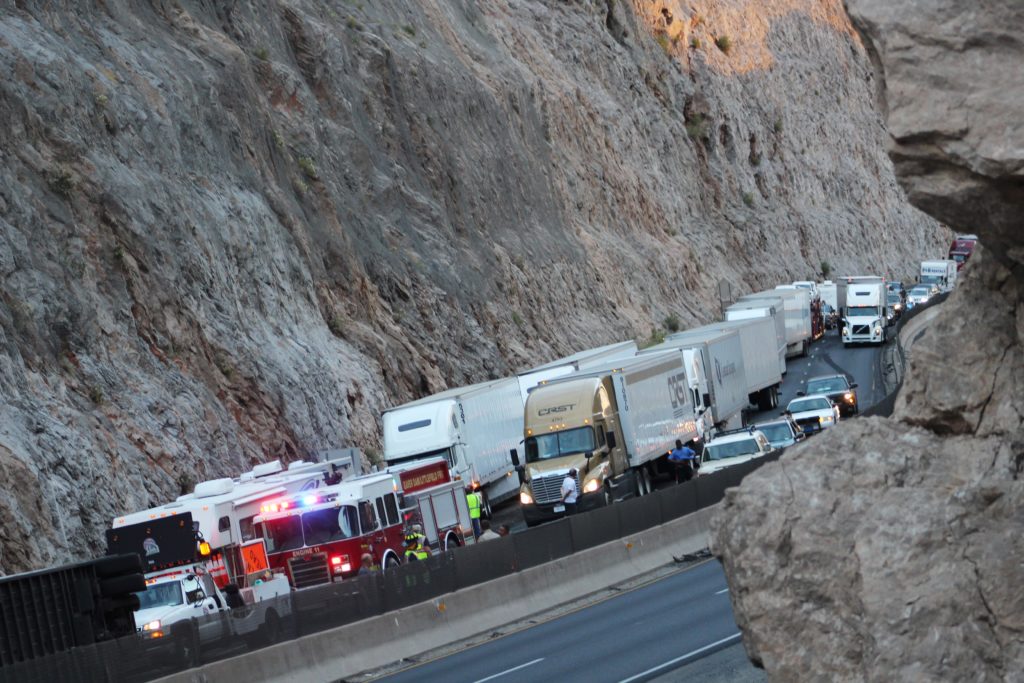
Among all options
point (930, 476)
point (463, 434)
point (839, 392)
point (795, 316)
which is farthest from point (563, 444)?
point (795, 316)

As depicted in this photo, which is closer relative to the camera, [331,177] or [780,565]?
[780,565]

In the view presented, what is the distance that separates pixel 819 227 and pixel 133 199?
7463 centimetres

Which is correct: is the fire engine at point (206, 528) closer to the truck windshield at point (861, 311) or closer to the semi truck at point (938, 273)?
the truck windshield at point (861, 311)

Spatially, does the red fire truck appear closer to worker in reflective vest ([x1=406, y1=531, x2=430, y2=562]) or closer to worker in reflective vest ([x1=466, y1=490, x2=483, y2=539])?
worker in reflective vest ([x1=406, y1=531, x2=430, y2=562])

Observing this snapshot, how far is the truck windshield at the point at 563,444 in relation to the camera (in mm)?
34844

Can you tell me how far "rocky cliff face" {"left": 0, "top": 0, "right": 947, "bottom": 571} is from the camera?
108 feet

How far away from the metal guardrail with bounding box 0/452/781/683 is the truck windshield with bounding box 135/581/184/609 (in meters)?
3.95

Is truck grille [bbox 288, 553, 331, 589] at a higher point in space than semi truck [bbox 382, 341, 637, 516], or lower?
lower

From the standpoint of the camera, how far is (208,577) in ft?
79.6

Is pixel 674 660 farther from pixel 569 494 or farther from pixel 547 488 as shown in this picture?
pixel 547 488

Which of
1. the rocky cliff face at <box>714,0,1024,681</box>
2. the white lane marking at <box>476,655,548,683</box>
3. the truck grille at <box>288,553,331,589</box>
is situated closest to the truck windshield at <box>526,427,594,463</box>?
the truck grille at <box>288,553,331,589</box>

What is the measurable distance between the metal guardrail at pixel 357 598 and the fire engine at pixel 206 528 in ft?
14.6

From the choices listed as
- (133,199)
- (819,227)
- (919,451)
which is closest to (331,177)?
(133,199)

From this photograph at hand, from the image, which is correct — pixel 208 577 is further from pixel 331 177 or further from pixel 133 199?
pixel 331 177
